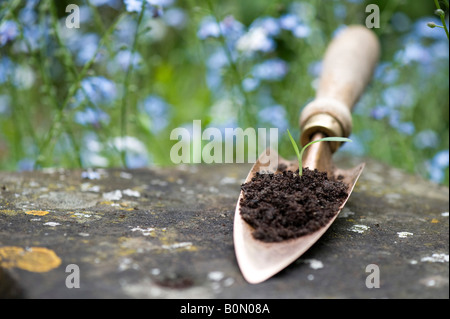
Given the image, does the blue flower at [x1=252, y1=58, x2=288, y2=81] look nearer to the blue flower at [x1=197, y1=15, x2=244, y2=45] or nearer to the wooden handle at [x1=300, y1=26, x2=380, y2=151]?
the blue flower at [x1=197, y1=15, x2=244, y2=45]

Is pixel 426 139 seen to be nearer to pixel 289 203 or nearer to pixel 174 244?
pixel 289 203

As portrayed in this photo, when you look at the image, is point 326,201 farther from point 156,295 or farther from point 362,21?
point 362,21

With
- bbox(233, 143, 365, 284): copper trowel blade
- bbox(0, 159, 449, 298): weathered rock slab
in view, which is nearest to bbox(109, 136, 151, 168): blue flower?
bbox(0, 159, 449, 298): weathered rock slab

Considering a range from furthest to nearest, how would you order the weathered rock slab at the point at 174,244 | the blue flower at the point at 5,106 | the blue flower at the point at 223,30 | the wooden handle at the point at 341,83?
1. the blue flower at the point at 5,106
2. the blue flower at the point at 223,30
3. the wooden handle at the point at 341,83
4. the weathered rock slab at the point at 174,244

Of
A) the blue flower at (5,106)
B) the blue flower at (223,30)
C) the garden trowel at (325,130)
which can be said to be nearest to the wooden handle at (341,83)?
the garden trowel at (325,130)

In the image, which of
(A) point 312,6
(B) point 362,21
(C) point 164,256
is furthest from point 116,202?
(B) point 362,21

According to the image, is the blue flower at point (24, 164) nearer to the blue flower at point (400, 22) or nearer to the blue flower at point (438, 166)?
the blue flower at point (438, 166)
